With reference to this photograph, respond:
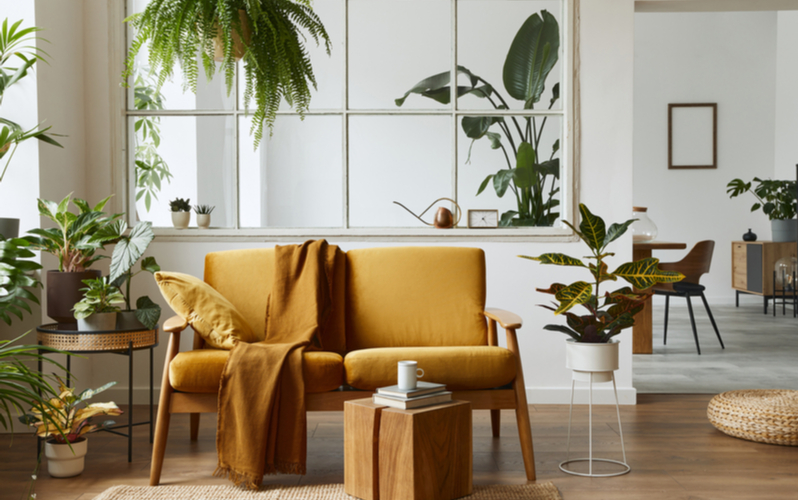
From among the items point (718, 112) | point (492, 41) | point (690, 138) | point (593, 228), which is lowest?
point (593, 228)

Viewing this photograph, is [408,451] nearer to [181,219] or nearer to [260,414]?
[260,414]

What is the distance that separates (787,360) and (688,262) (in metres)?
1.12

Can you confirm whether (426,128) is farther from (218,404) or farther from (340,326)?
(218,404)

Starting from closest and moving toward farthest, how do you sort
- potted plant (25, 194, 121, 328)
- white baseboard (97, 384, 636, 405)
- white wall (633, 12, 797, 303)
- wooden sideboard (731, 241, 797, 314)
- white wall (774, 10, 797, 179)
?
potted plant (25, 194, 121, 328) < white baseboard (97, 384, 636, 405) < wooden sideboard (731, 241, 797, 314) < white wall (774, 10, 797, 179) < white wall (633, 12, 797, 303)

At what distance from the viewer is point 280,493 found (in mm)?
2297

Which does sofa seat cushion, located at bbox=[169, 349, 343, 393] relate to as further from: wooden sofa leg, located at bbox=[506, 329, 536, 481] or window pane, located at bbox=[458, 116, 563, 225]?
window pane, located at bbox=[458, 116, 563, 225]

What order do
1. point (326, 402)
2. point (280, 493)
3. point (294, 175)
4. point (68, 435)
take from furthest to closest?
point (294, 175) < point (68, 435) < point (326, 402) < point (280, 493)

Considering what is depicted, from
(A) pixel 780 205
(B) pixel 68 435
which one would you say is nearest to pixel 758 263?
(A) pixel 780 205

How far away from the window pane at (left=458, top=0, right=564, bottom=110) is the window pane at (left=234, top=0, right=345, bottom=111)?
668 mm

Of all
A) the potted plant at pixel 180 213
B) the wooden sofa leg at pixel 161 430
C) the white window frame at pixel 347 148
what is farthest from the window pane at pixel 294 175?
the wooden sofa leg at pixel 161 430

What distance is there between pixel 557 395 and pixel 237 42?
8.24 feet

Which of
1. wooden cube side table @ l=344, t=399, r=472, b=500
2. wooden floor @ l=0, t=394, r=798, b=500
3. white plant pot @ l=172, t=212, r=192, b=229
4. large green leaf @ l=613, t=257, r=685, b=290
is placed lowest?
wooden floor @ l=0, t=394, r=798, b=500

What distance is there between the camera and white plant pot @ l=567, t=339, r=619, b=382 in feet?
7.99

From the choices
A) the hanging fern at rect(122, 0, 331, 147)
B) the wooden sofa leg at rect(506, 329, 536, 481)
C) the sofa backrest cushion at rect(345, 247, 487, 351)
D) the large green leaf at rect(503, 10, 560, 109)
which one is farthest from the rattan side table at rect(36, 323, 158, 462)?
the large green leaf at rect(503, 10, 560, 109)
